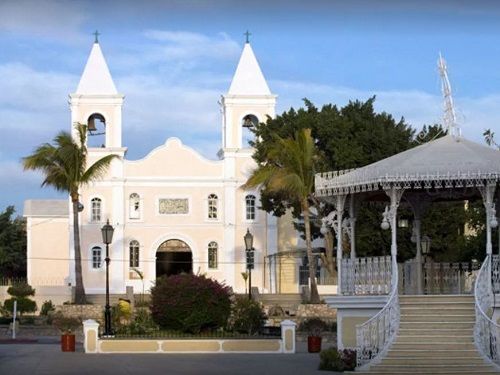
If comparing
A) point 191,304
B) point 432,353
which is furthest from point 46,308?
point 432,353

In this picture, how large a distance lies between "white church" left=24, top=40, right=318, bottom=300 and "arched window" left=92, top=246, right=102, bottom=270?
0.18 feet

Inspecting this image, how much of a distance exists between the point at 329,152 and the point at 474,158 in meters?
30.6

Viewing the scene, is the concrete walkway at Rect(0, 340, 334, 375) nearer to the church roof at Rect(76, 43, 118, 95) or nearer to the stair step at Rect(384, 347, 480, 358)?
the stair step at Rect(384, 347, 480, 358)

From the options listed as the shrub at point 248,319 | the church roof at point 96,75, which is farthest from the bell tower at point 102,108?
the shrub at point 248,319

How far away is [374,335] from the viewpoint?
2552 centimetres

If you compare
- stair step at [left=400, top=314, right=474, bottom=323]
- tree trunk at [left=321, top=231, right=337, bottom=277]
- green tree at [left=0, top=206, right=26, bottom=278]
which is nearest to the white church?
tree trunk at [left=321, top=231, right=337, bottom=277]

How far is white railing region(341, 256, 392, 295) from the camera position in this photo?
90.4ft

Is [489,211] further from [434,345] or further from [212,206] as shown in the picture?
[212,206]

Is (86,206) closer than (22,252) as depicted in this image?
Yes

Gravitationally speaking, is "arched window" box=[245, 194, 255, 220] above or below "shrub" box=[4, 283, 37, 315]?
above

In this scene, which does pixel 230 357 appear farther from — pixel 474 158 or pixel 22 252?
pixel 22 252

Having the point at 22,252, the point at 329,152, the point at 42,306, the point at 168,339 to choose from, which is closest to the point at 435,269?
the point at 168,339

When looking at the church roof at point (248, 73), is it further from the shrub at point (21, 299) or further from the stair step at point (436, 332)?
the stair step at point (436, 332)

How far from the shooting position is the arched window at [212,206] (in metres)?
68.1
